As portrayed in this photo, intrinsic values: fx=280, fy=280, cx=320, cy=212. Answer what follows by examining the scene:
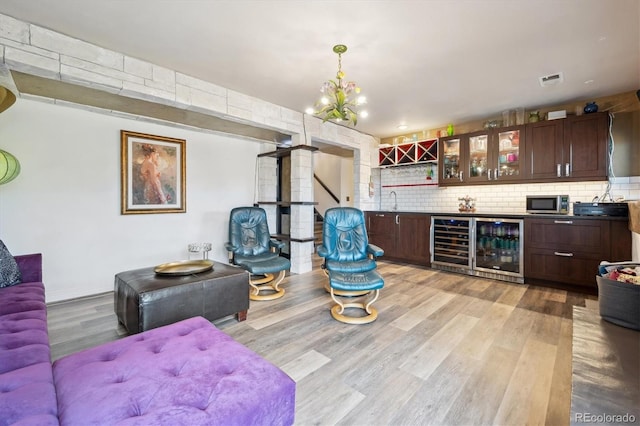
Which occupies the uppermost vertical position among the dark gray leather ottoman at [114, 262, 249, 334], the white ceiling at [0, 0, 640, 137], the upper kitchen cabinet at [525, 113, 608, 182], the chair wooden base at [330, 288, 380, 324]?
the white ceiling at [0, 0, 640, 137]

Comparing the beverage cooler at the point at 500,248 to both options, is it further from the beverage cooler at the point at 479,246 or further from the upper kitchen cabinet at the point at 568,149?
the upper kitchen cabinet at the point at 568,149

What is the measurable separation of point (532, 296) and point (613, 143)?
87.7 inches

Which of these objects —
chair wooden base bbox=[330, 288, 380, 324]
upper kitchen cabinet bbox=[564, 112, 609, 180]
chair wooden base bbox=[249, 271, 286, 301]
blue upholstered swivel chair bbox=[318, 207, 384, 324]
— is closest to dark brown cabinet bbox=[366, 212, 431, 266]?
blue upholstered swivel chair bbox=[318, 207, 384, 324]

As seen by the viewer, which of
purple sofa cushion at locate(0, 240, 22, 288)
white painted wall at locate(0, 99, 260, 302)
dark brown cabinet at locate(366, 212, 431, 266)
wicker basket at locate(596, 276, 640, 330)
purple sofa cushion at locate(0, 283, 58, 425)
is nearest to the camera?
purple sofa cushion at locate(0, 283, 58, 425)

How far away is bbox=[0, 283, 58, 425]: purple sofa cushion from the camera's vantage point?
92cm

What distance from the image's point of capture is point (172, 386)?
1092mm

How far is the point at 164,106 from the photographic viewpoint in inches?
129

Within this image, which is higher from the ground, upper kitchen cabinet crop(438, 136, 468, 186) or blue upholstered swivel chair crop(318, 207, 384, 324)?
upper kitchen cabinet crop(438, 136, 468, 186)

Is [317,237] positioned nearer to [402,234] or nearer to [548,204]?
[402,234]

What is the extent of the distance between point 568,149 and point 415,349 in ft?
11.8

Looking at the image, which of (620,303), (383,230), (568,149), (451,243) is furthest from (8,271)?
(568,149)

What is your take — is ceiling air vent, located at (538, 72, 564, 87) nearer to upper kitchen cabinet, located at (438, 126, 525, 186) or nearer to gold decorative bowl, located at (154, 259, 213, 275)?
upper kitchen cabinet, located at (438, 126, 525, 186)

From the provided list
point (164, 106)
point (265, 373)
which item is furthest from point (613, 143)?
point (164, 106)

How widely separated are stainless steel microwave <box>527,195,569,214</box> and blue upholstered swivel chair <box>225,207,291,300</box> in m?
3.55
